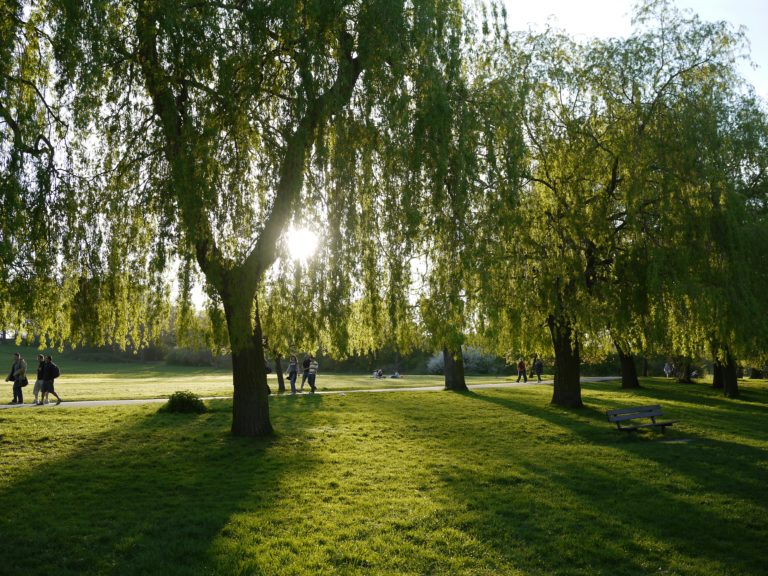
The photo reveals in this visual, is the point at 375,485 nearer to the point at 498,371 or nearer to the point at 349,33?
the point at 349,33

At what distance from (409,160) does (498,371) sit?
159 feet

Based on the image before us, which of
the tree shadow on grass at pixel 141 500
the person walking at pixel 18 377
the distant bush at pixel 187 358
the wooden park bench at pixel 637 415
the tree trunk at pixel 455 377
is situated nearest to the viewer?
the tree shadow on grass at pixel 141 500

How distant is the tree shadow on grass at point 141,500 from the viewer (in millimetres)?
6750

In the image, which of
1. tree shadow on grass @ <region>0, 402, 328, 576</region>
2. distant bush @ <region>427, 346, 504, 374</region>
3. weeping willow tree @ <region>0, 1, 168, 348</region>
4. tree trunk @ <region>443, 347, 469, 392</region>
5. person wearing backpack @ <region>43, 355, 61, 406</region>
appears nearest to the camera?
tree shadow on grass @ <region>0, 402, 328, 576</region>

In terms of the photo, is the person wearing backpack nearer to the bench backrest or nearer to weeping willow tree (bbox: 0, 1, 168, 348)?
weeping willow tree (bbox: 0, 1, 168, 348)

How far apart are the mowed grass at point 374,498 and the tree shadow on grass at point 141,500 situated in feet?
0.11

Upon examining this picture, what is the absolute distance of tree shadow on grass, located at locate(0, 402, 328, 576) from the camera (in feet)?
22.1

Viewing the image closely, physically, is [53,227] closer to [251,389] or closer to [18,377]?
[251,389]

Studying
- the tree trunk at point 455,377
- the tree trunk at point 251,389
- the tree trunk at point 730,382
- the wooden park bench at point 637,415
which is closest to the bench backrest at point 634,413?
the wooden park bench at point 637,415

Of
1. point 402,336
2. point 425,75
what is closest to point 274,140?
point 425,75

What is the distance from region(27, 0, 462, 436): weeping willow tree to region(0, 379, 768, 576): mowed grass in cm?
324

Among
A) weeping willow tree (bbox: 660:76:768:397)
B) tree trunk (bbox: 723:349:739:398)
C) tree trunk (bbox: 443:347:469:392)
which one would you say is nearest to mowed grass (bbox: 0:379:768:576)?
weeping willow tree (bbox: 660:76:768:397)

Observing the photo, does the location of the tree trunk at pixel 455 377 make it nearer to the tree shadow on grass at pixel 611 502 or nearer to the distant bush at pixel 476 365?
the tree shadow on grass at pixel 611 502

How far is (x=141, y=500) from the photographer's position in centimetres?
909
